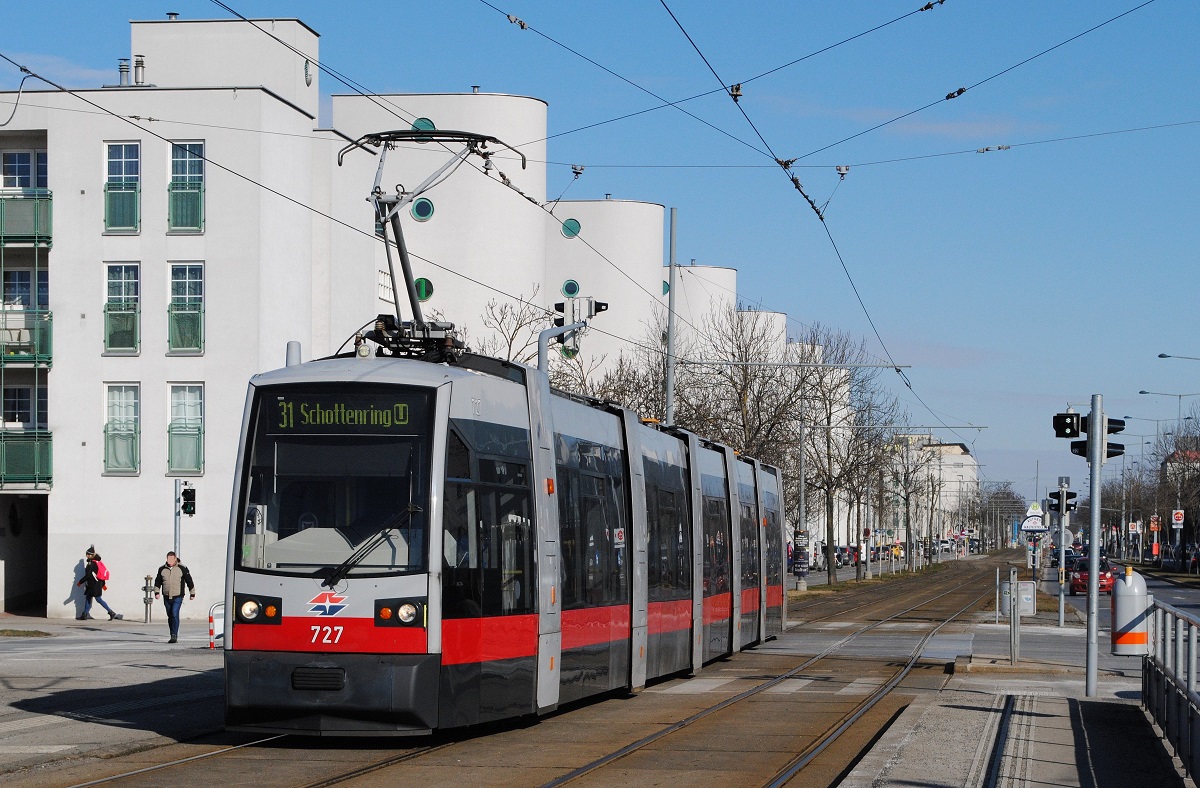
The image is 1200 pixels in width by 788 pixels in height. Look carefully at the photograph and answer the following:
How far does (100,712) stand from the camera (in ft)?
49.7

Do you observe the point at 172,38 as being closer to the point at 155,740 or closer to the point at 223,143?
the point at 223,143

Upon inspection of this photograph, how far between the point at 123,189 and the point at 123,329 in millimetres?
3621

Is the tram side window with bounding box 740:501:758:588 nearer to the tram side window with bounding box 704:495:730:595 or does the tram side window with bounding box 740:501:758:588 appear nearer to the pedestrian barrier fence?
the tram side window with bounding box 704:495:730:595

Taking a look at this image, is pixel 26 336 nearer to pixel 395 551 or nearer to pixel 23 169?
pixel 23 169

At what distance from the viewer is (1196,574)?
86688 millimetres

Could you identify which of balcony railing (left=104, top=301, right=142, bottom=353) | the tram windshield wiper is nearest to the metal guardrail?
the tram windshield wiper

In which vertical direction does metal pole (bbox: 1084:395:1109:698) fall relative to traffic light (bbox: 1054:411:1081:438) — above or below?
below

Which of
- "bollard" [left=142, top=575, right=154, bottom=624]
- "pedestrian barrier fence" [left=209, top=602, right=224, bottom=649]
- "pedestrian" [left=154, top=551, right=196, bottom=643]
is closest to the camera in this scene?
"pedestrian barrier fence" [left=209, top=602, right=224, bottom=649]

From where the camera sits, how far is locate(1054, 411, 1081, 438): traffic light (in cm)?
1942

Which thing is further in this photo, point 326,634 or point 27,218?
point 27,218

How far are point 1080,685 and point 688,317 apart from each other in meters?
65.8

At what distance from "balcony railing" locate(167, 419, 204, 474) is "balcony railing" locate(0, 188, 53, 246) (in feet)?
19.9

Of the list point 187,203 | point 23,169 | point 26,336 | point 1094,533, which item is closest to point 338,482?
point 1094,533

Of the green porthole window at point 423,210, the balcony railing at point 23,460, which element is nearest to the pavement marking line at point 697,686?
the balcony railing at point 23,460
